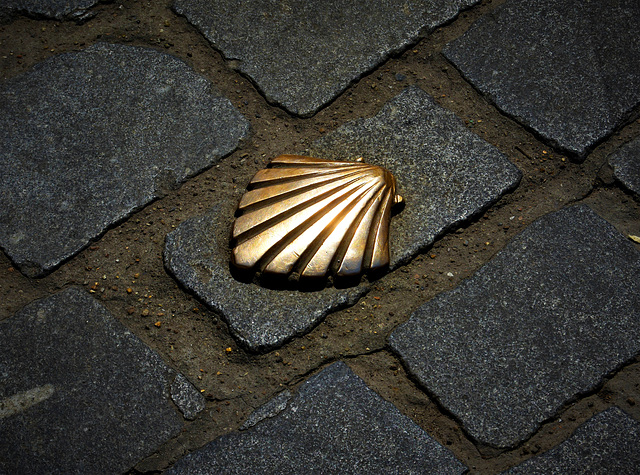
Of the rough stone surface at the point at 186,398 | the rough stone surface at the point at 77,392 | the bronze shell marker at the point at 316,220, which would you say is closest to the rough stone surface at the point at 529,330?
the bronze shell marker at the point at 316,220

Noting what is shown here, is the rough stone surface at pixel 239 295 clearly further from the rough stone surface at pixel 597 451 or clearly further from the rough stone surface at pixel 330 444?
the rough stone surface at pixel 597 451

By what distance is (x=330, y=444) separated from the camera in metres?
1.37

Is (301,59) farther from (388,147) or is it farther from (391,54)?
(388,147)

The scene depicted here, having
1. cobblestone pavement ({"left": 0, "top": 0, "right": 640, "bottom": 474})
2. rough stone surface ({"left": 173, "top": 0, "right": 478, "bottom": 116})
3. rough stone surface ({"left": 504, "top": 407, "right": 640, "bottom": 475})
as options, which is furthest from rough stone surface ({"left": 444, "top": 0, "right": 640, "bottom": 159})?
rough stone surface ({"left": 504, "top": 407, "right": 640, "bottom": 475})

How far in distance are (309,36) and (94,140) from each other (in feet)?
2.42

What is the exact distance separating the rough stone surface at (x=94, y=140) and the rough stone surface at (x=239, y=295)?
19 cm

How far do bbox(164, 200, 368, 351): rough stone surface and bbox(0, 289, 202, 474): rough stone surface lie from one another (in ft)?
0.62

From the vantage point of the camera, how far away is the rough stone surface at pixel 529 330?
143cm

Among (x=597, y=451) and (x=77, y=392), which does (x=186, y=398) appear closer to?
(x=77, y=392)

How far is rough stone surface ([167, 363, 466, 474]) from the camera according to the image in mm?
1346

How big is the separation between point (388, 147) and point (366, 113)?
0.14m

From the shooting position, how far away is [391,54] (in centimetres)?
194

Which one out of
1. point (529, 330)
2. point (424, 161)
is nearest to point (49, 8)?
point (424, 161)

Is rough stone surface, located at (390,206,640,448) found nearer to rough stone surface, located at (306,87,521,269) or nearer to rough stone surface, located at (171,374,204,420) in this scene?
rough stone surface, located at (306,87,521,269)
